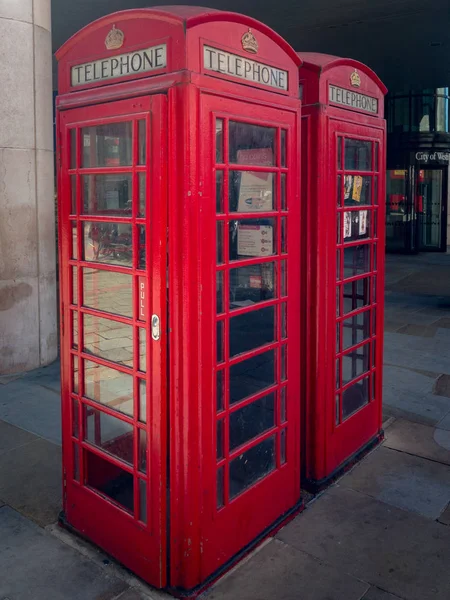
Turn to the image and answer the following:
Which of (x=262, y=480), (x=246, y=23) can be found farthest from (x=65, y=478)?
(x=246, y=23)

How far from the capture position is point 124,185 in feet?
10.00

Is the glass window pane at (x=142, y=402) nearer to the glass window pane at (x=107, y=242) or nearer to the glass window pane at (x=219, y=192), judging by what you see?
the glass window pane at (x=107, y=242)

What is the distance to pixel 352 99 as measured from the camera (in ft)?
13.6

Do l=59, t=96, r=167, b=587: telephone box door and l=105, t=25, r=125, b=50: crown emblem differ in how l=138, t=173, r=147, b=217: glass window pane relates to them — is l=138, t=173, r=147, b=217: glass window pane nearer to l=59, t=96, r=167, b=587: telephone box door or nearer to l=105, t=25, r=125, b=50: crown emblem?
l=59, t=96, r=167, b=587: telephone box door

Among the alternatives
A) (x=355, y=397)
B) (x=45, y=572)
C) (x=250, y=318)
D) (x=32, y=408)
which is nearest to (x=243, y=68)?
(x=250, y=318)

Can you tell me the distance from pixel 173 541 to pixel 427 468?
2.21 meters

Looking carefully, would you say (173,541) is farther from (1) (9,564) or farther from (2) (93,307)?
(2) (93,307)

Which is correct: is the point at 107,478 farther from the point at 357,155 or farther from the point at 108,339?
the point at 357,155

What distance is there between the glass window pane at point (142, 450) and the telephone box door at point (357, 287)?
1530 millimetres

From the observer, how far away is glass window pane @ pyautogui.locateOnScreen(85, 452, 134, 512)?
348 centimetres

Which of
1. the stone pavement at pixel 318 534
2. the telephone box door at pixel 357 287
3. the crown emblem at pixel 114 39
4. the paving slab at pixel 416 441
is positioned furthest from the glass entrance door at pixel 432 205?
the crown emblem at pixel 114 39

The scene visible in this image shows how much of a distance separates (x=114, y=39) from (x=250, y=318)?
161 centimetres

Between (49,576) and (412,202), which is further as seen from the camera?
(412,202)

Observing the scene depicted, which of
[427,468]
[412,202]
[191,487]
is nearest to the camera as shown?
[191,487]
